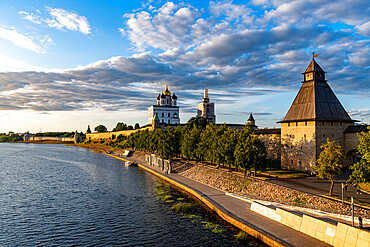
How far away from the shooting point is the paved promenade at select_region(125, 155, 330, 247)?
734 inches

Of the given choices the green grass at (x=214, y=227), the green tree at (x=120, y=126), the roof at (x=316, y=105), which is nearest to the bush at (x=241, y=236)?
the green grass at (x=214, y=227)

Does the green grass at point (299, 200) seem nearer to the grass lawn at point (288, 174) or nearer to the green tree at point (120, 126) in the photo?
the grass lawn at point (288, 174)

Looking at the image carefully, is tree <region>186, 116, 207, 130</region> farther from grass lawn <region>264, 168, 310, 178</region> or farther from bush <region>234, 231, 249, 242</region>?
bush <region>234, 231, 249, 242</region>

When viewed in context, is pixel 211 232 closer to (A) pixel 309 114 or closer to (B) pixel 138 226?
(B) pixel 138 226

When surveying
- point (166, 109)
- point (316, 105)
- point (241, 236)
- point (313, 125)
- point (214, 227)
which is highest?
point (166, 109)

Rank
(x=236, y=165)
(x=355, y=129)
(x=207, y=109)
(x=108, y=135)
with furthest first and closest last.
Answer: (x=108, y=135) < (x=207, y=109) < (x=355, y=129) < (x=236, y=165)

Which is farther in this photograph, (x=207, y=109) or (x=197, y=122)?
(x=207, y=109)

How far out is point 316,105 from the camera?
42.5m

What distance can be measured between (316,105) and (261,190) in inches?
754

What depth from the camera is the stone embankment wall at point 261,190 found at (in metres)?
24.0

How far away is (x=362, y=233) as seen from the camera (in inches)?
635

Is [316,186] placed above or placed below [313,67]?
below

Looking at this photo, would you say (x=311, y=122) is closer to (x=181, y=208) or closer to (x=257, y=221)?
(x=257, y=221)

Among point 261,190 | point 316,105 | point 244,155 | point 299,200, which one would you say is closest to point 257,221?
point 299,200
